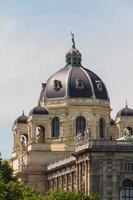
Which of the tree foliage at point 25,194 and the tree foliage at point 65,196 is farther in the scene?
the tree foliage at point 65,196

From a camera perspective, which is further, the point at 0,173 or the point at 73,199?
the point at 0,173

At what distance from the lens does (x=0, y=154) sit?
637ft

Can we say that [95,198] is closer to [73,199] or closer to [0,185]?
[73,199]

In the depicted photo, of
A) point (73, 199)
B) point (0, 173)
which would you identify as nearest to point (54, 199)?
point (73, 199)

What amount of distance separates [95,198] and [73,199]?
559 cm

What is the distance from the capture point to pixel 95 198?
19012cm

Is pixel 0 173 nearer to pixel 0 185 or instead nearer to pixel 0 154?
pixel 0 154

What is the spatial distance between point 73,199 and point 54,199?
3.49m

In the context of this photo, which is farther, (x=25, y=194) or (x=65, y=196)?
(x=65, y=196)

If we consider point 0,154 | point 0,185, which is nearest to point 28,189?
point 0,154

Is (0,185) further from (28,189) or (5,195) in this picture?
(28,189)

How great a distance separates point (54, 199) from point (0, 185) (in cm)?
958

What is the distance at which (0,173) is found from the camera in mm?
198500

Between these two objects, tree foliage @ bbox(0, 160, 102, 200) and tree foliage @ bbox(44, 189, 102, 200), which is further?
tree foliage @ bbox(44, 189, 102, 200)
